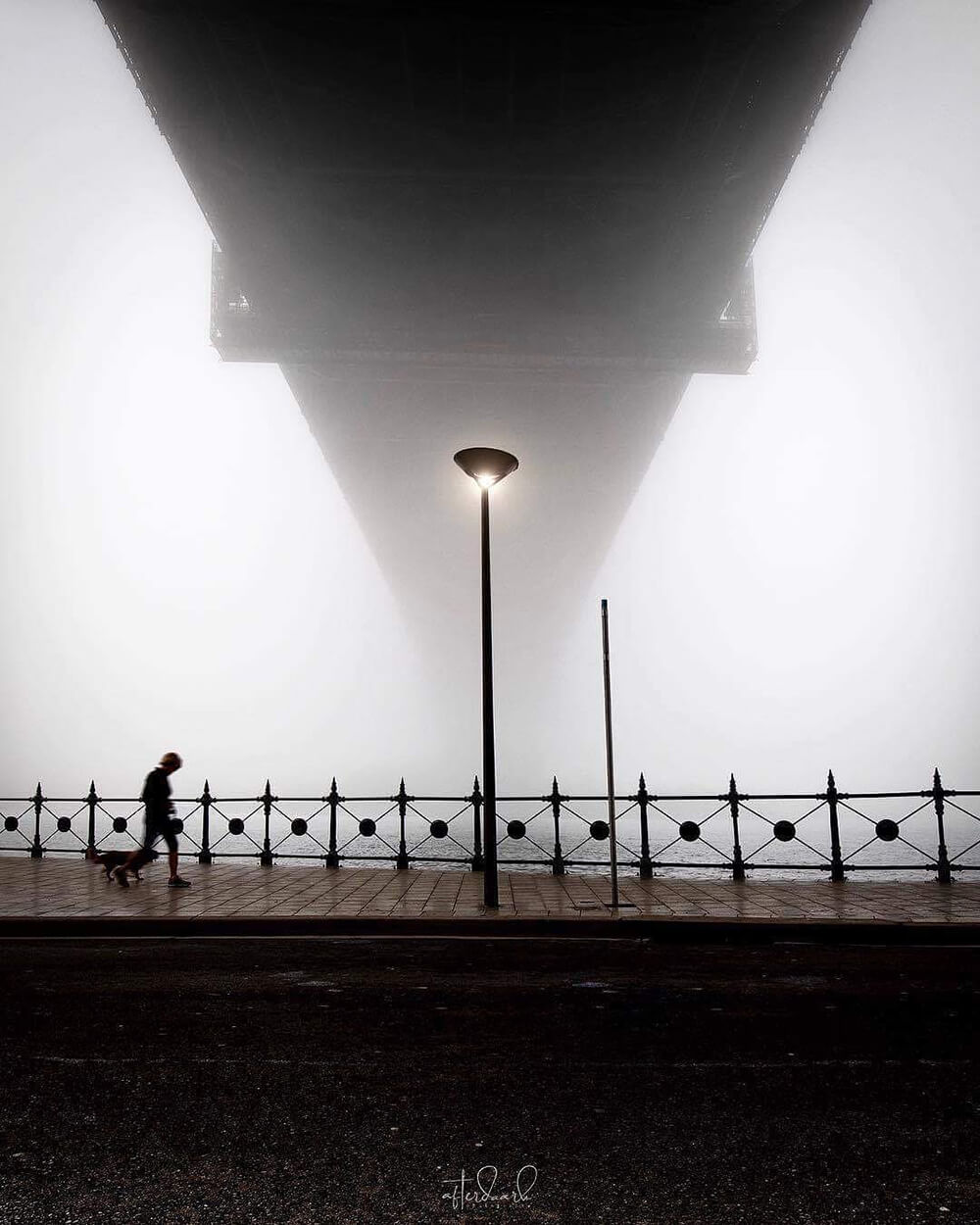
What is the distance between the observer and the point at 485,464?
36.2ft

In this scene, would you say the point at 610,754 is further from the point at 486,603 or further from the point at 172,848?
the point at 172,848

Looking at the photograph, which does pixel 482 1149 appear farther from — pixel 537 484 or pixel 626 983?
pixel 537 484

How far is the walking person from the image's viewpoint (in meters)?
11.3

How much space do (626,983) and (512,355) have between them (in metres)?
86.8

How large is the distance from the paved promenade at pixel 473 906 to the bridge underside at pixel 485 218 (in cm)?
5228

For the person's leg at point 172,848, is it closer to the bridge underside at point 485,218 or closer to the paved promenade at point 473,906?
the paved promenade at point 473,906

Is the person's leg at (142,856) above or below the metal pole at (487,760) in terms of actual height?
below

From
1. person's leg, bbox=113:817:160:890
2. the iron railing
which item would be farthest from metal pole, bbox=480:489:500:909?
person's leg, bbox=113:817:160:890

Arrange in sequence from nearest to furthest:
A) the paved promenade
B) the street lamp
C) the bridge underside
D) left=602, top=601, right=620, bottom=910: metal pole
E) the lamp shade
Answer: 1. the paved promenade
2. left=602, top=601, right=620, bottom=910: metal pole
3. the street lamp
4. the lamp shade
5. the bridge underside

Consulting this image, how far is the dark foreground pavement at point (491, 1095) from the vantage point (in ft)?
9.61

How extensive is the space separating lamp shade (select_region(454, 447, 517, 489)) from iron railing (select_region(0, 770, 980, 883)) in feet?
14.3

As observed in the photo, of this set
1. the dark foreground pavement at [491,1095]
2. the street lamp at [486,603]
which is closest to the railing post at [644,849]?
the street lamp at [486,603]

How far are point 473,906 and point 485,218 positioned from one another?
73.7 metres

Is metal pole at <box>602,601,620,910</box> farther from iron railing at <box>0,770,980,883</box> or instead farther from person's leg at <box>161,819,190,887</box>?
person's leg at <box>161,819,190,887</box>
